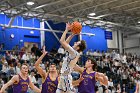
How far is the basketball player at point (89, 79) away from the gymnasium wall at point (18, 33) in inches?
759

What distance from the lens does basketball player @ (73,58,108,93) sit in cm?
783

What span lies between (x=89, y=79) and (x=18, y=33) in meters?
20.4

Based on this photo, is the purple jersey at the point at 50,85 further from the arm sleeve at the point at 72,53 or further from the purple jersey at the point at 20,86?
the arm sleeve at the point at 72,53

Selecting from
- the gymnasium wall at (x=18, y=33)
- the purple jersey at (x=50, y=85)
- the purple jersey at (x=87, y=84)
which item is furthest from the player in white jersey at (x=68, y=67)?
the gymnasium wall at (x=18, y=33)

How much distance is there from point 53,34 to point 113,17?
243 inches

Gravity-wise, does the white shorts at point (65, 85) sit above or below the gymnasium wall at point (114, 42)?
below

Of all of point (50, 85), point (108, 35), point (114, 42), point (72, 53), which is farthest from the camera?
point (114, 42)

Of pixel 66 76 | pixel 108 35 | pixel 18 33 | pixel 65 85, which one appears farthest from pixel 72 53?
pixel 108 35

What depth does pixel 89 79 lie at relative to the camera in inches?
312

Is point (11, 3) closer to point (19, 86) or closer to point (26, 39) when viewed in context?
point (26, 39)

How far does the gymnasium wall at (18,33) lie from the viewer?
A: 26659 millimetres

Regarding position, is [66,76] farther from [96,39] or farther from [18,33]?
[96,39]

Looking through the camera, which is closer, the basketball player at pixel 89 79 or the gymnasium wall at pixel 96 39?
the basketball player at pixel 89 79

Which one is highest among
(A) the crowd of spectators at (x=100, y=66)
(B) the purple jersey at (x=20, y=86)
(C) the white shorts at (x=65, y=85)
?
(C) the white shorts at (x=65, y=85)
